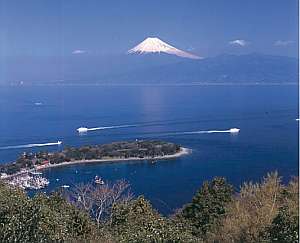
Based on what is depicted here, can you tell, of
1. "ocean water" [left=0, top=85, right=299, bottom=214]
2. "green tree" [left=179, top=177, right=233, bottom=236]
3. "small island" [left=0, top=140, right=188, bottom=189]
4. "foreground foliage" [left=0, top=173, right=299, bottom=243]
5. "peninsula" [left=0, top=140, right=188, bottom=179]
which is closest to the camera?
"foreground foliage" [left=0, top=173, right=299, bottom=243]

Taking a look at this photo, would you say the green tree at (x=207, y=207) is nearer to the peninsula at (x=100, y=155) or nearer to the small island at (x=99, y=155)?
the small island at (x=99, y=155)

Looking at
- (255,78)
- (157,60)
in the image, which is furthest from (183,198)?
(157,60)

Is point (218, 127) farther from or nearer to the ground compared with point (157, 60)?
nearer to the ground

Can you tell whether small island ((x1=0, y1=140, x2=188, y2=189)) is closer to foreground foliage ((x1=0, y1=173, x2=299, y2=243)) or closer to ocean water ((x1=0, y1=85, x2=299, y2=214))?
ocean water ((x1=0, y1=85, x2=299, y2=214))

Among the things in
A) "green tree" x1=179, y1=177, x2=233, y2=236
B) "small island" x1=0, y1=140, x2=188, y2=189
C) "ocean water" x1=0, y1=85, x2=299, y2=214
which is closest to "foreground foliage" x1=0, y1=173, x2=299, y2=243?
"green tree" x1=179, y1=177, x2=233, y2=236

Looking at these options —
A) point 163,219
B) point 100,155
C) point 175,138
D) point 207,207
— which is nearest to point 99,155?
point 100,155

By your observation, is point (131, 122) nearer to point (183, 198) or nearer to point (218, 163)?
point (218, 163)

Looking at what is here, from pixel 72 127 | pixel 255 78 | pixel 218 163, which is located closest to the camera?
pixel 218 163
